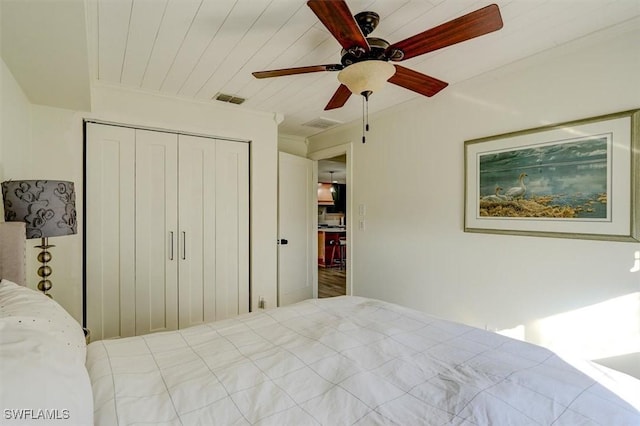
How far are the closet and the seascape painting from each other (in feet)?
7.75

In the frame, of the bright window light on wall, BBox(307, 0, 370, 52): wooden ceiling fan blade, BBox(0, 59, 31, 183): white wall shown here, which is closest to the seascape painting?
the bright window light on wall

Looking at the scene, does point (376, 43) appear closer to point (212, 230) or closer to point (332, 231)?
point (212, 230)

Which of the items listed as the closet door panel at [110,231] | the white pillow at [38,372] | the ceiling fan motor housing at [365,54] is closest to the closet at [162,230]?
the closet door panel at [110,231]

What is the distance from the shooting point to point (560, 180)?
6.72ft

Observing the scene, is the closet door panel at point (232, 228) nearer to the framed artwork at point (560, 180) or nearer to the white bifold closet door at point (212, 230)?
the white bifold closet door at point (212, 230)

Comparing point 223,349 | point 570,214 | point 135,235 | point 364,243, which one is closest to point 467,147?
point 570,214

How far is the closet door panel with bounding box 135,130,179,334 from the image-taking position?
2.79m

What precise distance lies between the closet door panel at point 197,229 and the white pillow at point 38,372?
2035 millimetres

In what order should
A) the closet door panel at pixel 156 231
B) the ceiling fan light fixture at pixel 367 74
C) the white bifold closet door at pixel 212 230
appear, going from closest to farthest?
the ceiling fan light fixture at pixel 367 74
the closet door panel at pixel 156 231
the white bifold closet door at pixel 212 230

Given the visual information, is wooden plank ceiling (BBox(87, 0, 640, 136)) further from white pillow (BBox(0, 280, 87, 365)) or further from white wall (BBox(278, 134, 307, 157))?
white wall (BBox(278, 134, 307, 157))

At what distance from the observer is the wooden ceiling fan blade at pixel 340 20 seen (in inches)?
46.3

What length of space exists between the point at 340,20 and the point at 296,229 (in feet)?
10.1

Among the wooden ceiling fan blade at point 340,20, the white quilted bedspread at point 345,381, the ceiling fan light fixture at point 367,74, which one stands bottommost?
the white quilted bedspread at point 345,381

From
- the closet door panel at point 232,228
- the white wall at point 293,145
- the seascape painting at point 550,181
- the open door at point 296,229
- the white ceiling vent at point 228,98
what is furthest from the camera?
the white wall at point 293,145
